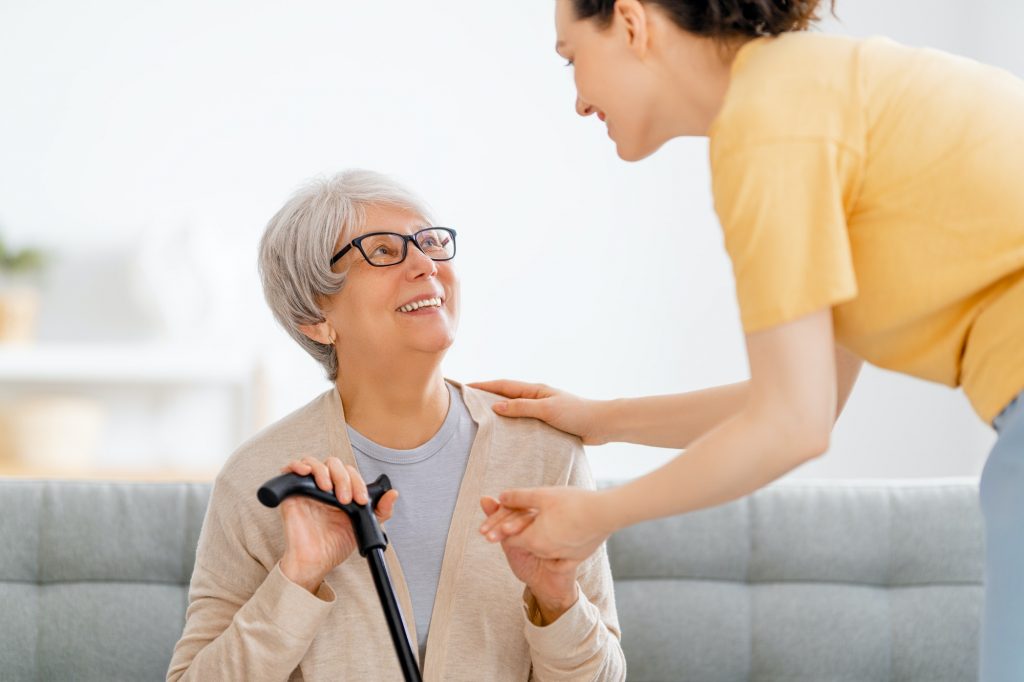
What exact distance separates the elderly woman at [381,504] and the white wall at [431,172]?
2.34 m

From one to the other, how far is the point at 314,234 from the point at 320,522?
1.60 ft

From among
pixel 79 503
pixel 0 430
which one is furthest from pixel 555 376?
pixel 79 503

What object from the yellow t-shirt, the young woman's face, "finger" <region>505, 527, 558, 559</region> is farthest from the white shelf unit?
the yellow t-shirt

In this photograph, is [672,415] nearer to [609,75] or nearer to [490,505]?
[490,505]

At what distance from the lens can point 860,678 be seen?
83.7 inches

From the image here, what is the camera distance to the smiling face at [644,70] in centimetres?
120

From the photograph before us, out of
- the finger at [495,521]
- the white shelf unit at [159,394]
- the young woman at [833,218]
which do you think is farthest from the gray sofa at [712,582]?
the white shelf unit at [159,394]

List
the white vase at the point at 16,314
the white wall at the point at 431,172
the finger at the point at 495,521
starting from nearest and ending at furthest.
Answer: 1. the finger at the point at 495,521
2. the white vase at the point at 16,314
3. the white wall at the point at 431,172

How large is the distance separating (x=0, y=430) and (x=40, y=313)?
466 millimetres

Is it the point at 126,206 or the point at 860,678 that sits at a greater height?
the point at 126,206

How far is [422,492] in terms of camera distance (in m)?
1.81

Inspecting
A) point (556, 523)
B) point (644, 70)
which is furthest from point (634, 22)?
point (556, 523)

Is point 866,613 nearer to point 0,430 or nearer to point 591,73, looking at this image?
point 591,73

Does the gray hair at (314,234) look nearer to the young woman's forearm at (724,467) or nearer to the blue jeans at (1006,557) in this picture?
the young woman's forearm at (724,467)
